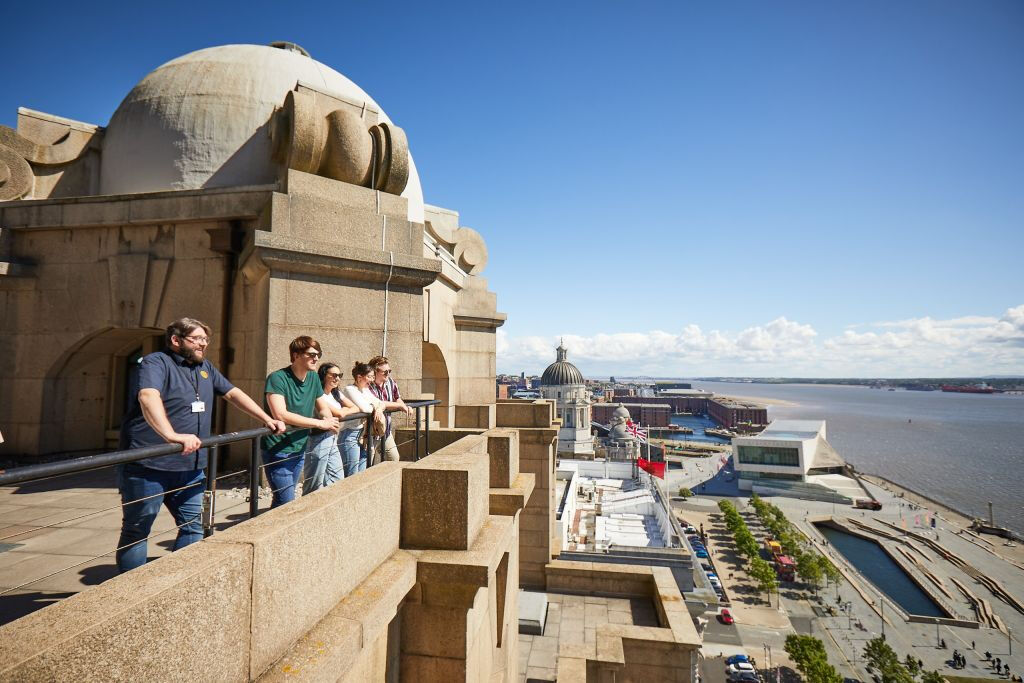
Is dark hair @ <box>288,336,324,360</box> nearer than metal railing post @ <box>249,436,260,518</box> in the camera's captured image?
No

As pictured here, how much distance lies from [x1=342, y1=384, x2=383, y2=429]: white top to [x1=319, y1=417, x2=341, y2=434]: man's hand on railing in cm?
36

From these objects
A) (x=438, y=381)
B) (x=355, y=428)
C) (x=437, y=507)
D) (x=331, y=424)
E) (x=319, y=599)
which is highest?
(x=438, y=381)

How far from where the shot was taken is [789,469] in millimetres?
72625

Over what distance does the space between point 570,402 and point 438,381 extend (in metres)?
76.3

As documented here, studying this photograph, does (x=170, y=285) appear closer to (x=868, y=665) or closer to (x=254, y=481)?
(x=254, y=481)

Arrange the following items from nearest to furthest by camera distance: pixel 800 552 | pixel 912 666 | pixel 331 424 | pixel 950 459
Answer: pixel 331 424, pixel 912 666, pixel 800 552, pixel 950 459

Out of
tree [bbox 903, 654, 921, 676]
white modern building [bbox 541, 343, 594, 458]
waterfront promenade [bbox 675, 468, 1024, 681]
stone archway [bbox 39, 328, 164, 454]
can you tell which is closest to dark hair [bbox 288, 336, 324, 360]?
stone archway [bbox 39, 328, 164, 454]

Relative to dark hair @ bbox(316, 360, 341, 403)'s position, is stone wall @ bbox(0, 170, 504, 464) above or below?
above

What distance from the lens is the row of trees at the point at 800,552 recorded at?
40.0 metres

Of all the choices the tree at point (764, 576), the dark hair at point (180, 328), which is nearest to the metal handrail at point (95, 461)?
the dark hair at point (180, 328)

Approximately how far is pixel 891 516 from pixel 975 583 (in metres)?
19.1

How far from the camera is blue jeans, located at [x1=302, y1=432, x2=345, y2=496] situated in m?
4.37

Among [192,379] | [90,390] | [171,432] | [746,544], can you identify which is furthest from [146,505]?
[746,544]

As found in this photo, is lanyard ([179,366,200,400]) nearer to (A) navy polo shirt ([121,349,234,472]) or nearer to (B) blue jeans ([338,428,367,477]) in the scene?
(A) navy polo shirt ([121,349,234,472])
